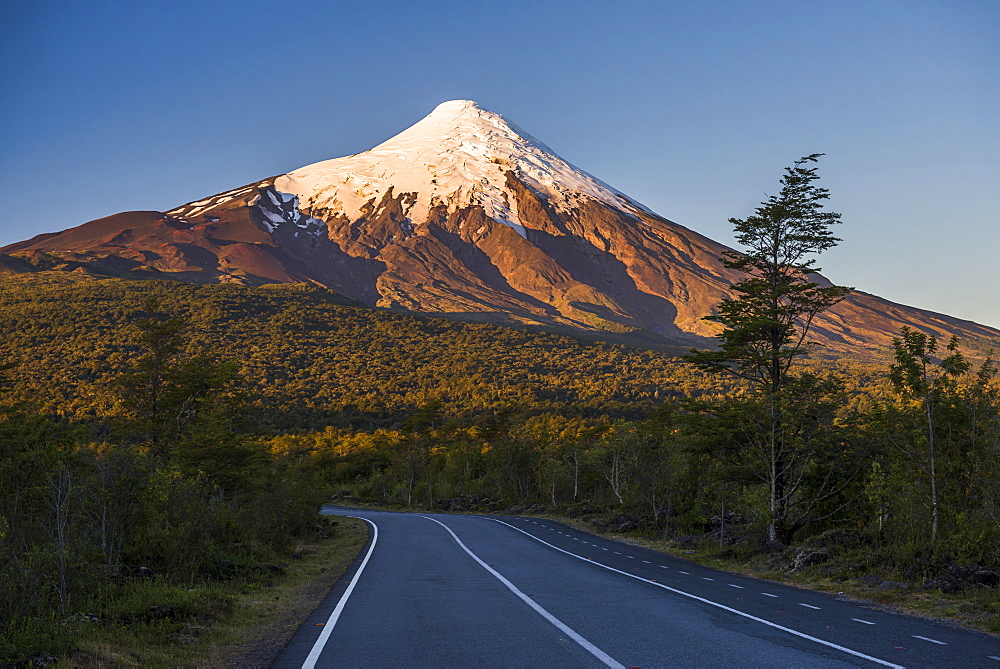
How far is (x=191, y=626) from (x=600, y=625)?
4.76m

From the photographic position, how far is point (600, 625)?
8633mm

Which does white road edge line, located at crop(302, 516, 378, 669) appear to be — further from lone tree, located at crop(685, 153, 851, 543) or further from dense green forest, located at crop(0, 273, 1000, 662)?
lone tree, located at crop(685, 153, 851, 543)

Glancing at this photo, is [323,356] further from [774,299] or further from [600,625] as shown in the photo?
[600,625]

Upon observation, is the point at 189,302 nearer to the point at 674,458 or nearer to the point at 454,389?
the point at 454,389

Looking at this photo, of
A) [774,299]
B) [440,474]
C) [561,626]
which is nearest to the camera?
[561,626]

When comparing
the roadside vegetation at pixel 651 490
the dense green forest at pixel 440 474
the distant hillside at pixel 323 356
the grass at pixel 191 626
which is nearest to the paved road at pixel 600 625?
the grass at pixel 191 626

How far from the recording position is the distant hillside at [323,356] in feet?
237

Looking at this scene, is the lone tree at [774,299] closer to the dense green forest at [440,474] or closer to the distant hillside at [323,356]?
the dense green forest at [440,474]

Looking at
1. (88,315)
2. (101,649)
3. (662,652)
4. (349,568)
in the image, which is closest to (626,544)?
(349,568)

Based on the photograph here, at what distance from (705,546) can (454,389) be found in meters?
64.6

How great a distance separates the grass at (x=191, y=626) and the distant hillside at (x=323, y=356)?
168ft

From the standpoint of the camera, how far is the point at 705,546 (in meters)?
20.5

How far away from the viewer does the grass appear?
714 cm

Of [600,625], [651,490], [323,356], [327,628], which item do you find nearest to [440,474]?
[651,490]
